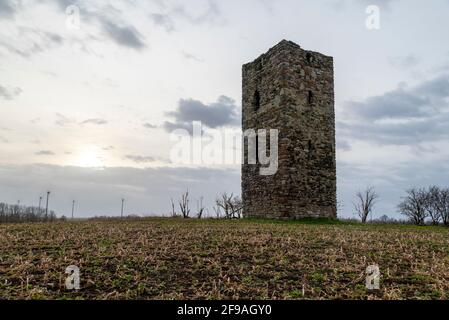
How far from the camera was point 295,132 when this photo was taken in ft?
66.1

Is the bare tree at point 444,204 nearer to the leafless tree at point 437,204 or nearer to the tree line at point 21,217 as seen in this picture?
the leafless tree at point 437,204

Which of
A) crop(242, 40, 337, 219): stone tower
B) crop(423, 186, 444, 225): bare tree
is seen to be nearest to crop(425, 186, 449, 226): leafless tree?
crop(423, 186, 444, 225): bare tree

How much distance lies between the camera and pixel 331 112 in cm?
2200

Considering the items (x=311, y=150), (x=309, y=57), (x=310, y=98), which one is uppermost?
(x=309, y=57)

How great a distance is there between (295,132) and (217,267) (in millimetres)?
14028

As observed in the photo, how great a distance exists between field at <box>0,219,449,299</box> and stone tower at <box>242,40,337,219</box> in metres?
8.96

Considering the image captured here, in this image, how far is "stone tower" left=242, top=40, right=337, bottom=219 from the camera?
64.8 ft

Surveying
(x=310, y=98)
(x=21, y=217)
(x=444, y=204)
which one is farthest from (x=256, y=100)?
(x=21, y=217)

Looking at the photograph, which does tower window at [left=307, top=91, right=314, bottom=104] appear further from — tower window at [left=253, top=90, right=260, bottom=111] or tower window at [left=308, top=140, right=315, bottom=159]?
tower window at [left=253, top=90, right=260, bottom=111]

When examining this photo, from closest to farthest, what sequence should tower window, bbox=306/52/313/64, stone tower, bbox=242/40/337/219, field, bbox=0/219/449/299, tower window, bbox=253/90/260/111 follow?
1. field, bbox=0/219/449/299
2. stone tower, bbox=242/40/337/219
3. tower window, bbox=306/52/313/64
4. tower window, bbox=253/90/260/111

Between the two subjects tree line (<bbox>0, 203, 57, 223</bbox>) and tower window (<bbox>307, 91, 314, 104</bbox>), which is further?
tree line (<bbox>0, 203, 57, 223</bbox>)

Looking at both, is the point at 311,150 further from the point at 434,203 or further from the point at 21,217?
the point at 21,217

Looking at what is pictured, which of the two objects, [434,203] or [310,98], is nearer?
[310,98]
